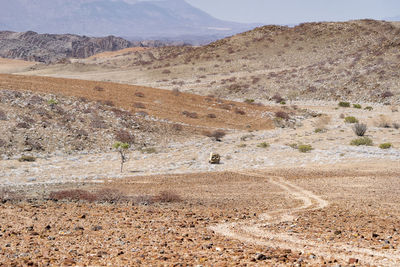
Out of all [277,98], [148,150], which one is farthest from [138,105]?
[277,98]

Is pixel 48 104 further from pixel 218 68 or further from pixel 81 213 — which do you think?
pixel 218 68

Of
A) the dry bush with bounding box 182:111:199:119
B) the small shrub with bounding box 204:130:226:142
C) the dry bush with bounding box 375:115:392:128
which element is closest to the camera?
the small shrub with bounding box 204:130:226:142

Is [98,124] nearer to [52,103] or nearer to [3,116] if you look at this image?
[52,103]

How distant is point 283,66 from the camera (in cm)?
6756

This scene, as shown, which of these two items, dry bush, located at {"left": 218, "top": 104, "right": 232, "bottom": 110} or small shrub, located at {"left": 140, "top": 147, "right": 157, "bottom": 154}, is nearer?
small shrub, located at {"left": 140, "top": 147, "right": 157, "bottom": 154}

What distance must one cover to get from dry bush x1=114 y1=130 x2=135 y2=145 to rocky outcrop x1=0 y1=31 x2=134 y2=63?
4220 inches

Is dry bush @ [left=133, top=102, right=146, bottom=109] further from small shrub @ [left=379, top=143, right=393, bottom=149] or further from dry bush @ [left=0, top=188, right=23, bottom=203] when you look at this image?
dry bush @ [left=0, top=188, right=23, bottom=203]

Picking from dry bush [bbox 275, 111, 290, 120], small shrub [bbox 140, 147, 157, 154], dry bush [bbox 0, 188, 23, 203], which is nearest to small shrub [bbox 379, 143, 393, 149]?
dry bush [bbox 275, 111, 290, 120]

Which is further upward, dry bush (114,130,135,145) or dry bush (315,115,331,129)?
dry bush (315,115,331,129)

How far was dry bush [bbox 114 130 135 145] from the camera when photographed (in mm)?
25328

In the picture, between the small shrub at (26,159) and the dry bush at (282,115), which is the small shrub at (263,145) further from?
the small shrub at (26,159)

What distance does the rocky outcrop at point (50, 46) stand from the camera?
425 feet

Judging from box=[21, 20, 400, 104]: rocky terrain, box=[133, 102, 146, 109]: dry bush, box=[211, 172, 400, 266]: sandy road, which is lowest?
box=[211, 172, 400, 266]: sandy road

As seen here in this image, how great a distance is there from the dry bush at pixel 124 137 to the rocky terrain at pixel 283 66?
26876 mm
